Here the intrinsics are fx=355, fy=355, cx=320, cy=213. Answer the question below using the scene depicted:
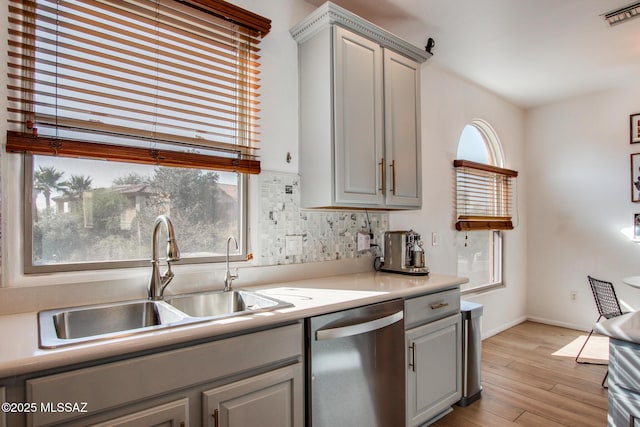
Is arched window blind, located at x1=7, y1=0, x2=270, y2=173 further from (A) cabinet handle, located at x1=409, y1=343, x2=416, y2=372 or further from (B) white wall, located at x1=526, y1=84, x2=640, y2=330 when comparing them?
(B) white wall, located at x1=526, y1=84, x2=640, y2=330

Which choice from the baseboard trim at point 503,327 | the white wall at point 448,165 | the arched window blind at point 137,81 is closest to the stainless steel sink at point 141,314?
the arched window blind at point 137,81

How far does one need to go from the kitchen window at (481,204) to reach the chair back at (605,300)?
3.26ft

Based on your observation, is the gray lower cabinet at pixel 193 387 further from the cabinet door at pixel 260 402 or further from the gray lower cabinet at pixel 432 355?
the gray lower cabinet at pixel 432 355

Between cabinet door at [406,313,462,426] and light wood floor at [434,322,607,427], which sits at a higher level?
cabinet door at [406,313,462,426]

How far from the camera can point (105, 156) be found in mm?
1557

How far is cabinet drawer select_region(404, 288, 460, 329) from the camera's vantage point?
190 cm

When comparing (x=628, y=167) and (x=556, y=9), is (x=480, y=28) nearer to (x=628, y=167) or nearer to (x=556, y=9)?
(x=556, y=9)

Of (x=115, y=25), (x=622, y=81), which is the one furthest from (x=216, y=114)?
(x=622, y=81)

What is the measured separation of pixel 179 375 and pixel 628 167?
476cm

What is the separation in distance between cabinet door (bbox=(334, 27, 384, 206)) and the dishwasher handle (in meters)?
0.69

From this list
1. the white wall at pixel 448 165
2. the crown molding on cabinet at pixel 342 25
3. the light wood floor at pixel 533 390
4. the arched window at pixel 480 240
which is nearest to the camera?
the crown molding on cabinet at pixel 342 25

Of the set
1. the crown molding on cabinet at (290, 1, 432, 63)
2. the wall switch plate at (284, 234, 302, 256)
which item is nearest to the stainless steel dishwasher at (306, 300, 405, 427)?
the wall switch plate at (284, 234, 302, 256)

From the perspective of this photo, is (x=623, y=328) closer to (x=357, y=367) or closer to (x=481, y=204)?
(x=357, y=367)

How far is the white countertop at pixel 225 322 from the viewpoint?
94 centimetres
